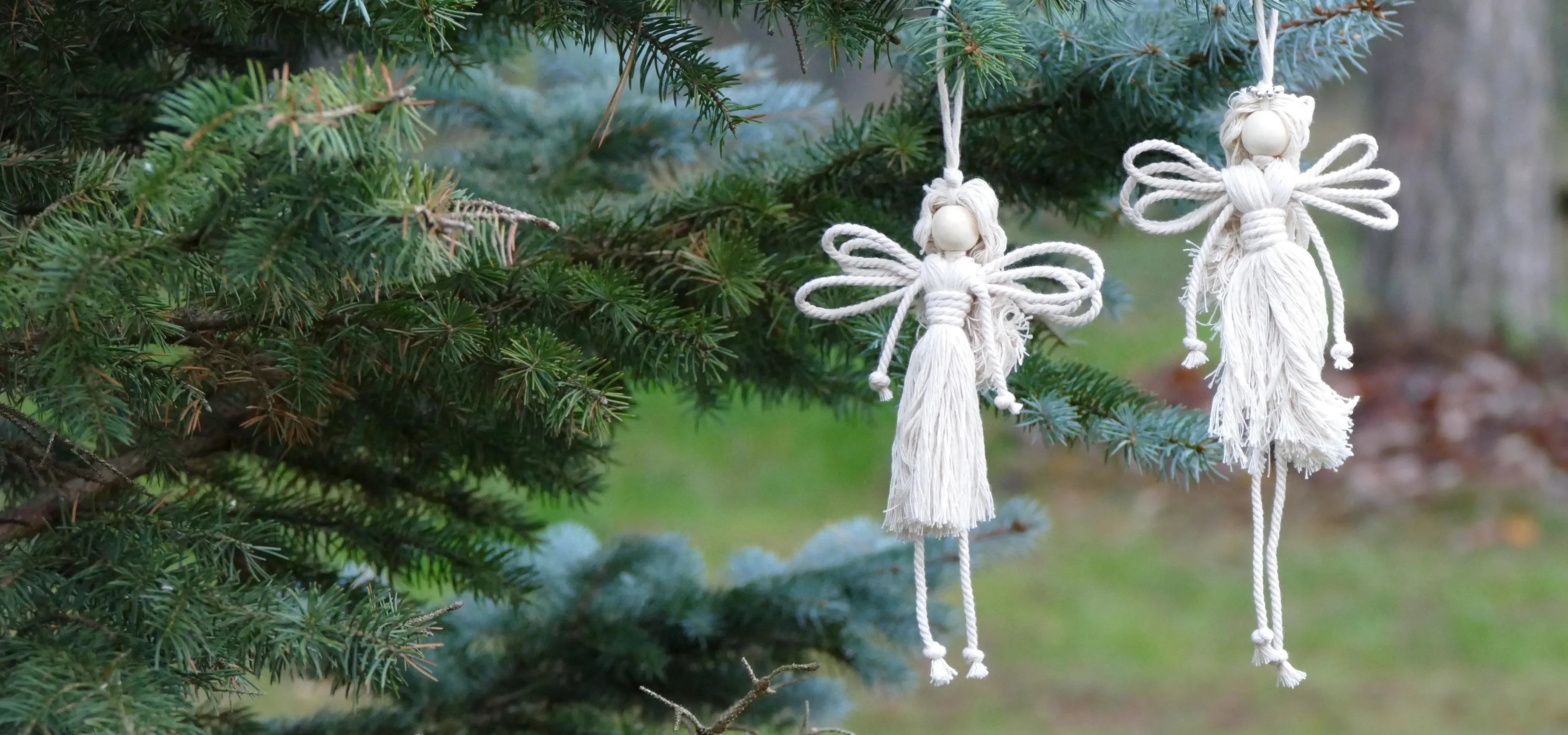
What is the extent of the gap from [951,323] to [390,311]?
0.38m

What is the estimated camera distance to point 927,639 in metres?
0.93

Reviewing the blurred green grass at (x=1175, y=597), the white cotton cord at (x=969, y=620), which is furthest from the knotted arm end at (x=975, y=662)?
the blurred green grass at (x=1175, y=597)

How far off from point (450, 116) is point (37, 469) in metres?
0.88

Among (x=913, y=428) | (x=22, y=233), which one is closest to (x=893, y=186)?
(x=913, y=428)

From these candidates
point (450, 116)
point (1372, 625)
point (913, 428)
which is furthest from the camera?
point (1372, 625)

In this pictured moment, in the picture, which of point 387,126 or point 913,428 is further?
point 913,428

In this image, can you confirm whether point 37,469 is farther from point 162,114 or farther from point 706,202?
point 706,202

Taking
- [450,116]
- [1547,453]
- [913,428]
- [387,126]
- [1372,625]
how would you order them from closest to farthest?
[387,126], [913,428], [450,116], [1372,625], [1547,453]

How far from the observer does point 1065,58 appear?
3.43 feet

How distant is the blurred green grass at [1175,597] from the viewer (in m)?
3.20

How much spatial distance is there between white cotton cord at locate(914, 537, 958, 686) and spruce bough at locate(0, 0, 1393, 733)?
0.14 metres

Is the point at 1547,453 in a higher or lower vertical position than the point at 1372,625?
higher

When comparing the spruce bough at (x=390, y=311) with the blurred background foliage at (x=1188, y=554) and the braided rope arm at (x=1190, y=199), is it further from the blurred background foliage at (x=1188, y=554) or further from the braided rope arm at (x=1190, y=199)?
the blurred background foliage at (x=1188, y=554)

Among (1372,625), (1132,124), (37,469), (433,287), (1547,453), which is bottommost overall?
(1372,625)
